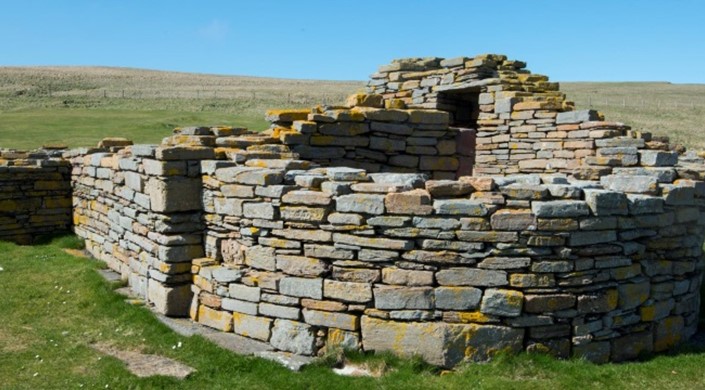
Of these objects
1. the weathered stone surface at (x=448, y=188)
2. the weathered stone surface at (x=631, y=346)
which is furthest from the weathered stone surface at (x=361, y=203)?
the weathered stone surface at (x=631, y=346)

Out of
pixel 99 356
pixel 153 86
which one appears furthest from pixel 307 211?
pixel 153 86

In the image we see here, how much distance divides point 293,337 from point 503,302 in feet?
7.75

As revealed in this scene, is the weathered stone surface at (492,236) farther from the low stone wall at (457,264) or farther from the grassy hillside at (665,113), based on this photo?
the grassy hillside at (665,113)

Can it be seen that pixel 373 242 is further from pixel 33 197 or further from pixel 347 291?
pixel 33 197

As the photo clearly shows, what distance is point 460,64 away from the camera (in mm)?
12867

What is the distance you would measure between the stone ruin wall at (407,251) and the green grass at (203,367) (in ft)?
0.82

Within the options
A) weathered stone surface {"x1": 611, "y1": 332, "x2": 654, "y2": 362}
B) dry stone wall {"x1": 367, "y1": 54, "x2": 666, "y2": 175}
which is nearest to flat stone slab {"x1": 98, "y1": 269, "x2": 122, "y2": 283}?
dry stone wall {"x1": 367, "y1": 54, "x2": 666, "y2": 175}

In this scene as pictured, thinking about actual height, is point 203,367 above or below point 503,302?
below

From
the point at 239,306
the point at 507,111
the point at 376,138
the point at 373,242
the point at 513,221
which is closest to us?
the point at 513,221

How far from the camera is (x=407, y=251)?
6.36 meters

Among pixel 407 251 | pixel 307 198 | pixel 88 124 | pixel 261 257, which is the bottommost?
pixel 261 257

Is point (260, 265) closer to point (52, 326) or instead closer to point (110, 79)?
point (52, 326)

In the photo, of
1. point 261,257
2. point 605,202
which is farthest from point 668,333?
point 261,257

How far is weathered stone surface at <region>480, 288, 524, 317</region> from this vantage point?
6.23 meters
